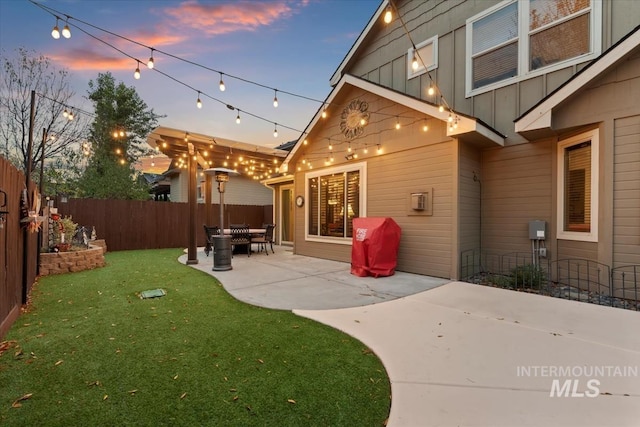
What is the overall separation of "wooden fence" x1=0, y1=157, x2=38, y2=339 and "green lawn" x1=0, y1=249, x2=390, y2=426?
0.23 meters

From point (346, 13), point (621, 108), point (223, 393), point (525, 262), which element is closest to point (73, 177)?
point (346, 13)

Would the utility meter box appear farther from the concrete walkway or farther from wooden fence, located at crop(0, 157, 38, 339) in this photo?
wooden fence, located at crop(0, 157, 38, 339)

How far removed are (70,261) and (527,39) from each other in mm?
10574

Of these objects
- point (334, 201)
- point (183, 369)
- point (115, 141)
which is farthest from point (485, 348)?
point (115, 141)

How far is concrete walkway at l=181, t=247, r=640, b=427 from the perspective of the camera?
76.2 inches

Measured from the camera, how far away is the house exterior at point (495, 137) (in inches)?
173

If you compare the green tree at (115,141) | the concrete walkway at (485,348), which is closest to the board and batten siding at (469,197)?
the concrete walkway at (485,348)

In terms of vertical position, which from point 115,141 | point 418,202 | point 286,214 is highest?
point 115,141

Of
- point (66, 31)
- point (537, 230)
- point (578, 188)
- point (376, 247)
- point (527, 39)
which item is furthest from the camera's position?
point (376, 247)

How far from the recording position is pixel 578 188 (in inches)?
197

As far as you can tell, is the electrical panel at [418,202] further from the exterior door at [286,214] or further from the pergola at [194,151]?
the exterior door at [286,214]

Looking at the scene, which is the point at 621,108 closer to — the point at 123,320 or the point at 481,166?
the point at 481,166

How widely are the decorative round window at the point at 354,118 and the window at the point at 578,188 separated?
4010mm

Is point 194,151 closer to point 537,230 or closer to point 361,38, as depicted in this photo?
point 361,38
